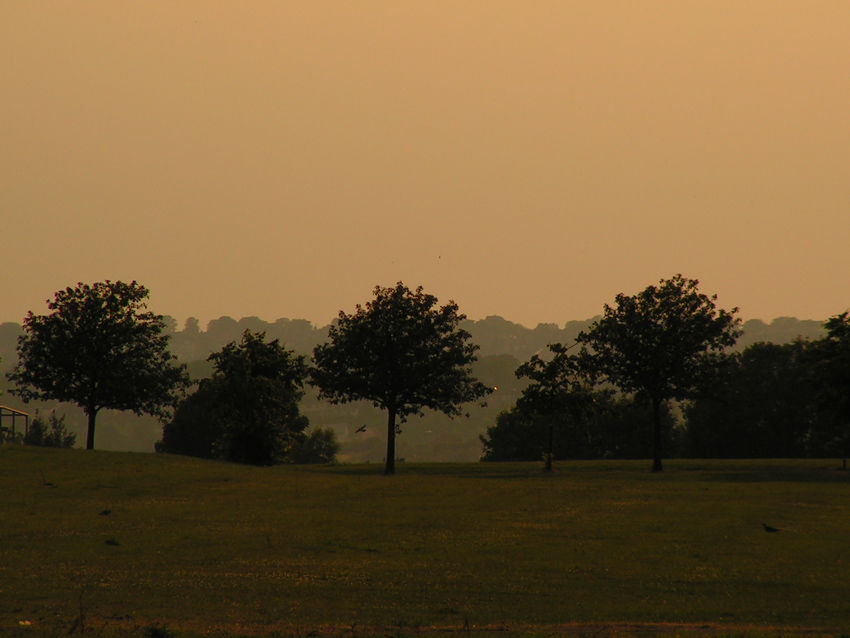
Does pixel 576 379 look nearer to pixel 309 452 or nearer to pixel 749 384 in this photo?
pixel 749 384

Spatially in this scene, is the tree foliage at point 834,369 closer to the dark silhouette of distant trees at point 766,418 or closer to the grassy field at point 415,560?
the grassy field at point 415,560

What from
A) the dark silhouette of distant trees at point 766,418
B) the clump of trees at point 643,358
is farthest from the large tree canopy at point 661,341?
the dark silhouette of distant trees at point 766,418

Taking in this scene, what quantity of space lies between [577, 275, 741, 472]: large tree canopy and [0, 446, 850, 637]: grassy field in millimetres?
21192

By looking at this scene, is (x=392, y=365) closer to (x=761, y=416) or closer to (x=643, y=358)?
(x=643, y=358)

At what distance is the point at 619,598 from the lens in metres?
23.0

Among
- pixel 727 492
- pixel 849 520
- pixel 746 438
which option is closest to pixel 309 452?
pixel 746 438

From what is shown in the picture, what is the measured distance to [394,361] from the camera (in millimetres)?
79750

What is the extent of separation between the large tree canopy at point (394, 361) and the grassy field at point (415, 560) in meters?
26.3

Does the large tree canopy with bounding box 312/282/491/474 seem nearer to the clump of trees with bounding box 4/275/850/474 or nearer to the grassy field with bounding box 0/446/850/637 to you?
the clump of trees with bounding box 4/275/850/474

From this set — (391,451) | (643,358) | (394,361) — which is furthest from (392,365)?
(643,358)

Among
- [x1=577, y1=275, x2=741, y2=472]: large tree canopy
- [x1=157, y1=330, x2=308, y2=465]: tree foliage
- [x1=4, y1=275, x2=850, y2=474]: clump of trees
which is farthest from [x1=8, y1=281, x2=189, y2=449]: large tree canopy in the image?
[x1=577, y1=275, x2=741, y2=472]: large tree canopy

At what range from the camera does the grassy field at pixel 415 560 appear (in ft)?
66.9

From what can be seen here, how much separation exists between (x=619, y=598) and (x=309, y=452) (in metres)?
137

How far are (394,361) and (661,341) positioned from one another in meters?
23.0
